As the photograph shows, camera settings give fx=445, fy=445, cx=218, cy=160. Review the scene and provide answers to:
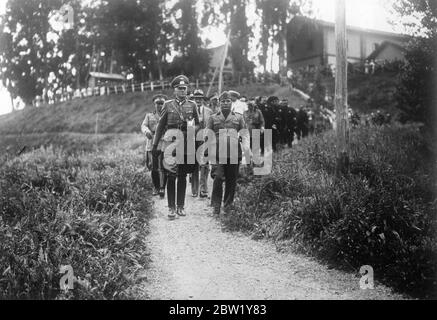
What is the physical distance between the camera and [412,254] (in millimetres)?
5168

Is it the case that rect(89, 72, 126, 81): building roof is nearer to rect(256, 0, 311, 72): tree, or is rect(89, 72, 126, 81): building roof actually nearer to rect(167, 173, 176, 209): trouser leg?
rect(256, 0, 311, 72): tree

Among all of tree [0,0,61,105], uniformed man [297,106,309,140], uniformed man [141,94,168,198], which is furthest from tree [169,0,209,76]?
uniformed man [141,94,168,198]

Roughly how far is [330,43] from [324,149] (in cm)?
3022

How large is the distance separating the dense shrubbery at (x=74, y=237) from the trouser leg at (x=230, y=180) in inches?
58.9

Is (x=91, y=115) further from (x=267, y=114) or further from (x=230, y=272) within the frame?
(x=230, y=272)

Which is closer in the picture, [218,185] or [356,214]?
[356,214]

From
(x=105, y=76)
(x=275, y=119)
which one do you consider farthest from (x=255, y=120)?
(x=105, y=76)

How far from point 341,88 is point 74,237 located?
557 centimetres

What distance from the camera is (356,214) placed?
6.01 metres

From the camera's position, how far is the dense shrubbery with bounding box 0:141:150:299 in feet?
15.1

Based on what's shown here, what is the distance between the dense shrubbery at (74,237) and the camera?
15.1 feet

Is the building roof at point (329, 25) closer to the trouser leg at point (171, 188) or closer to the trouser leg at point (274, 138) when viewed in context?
the trouser leg at point (274, 138)
